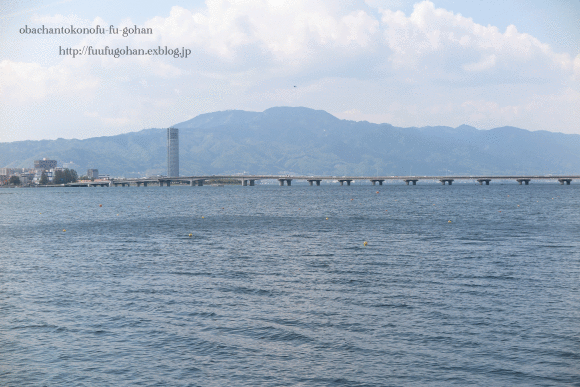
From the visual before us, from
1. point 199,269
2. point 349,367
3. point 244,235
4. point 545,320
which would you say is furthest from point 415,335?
point 244,235

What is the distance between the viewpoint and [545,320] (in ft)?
87.5

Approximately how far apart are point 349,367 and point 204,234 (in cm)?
5043

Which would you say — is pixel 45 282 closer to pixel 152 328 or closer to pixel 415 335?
pixel 152 328

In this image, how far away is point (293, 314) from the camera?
28141 millimetres

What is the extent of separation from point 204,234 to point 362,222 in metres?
28.2

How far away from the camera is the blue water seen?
67.6 feet

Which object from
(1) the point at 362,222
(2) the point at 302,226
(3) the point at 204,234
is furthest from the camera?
(1) the point at 362,222

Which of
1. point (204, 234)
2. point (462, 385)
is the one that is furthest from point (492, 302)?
point (204, 234)

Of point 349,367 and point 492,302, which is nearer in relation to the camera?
point 349,367

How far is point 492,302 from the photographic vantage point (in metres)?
30.5

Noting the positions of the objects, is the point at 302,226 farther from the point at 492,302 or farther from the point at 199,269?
the point at 492,302

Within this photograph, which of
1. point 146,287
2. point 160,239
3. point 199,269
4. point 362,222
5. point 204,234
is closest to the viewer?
point 146,287

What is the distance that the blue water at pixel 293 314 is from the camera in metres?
20.6

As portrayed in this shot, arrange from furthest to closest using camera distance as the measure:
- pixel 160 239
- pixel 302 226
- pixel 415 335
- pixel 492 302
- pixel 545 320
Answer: pixel 302 226
pixel 160 239
pixel 492 302
pixel 545 320
pixel 415 335
